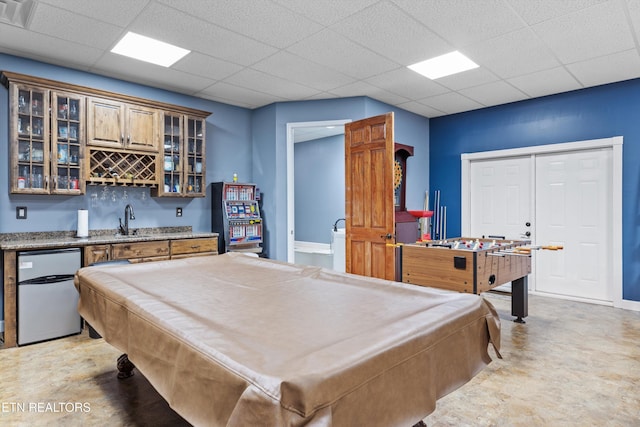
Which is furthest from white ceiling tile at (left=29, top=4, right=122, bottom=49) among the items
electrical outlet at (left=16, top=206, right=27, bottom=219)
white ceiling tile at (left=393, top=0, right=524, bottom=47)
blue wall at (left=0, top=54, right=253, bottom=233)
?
white ceiling tile at (left=393, top=0, right=524, bottom=47)

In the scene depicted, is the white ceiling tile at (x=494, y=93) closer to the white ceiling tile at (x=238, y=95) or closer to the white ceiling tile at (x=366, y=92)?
the white ceiling tile at (x=366, y=92)

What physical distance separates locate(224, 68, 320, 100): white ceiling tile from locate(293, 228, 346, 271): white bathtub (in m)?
2.32

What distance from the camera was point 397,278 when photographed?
3.73m

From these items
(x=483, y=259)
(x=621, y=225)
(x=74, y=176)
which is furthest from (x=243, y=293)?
(x=621, y=225)

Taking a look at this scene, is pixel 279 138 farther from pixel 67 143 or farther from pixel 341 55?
pixel 67 143

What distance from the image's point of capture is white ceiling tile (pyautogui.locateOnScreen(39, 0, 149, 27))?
265 cm

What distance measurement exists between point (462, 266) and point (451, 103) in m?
3.18

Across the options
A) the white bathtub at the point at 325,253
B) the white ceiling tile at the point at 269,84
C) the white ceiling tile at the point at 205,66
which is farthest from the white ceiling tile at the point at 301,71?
the white bathtub at the point at 325,253

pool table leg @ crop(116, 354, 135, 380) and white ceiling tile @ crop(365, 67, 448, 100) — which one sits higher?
white ceiling tile @ crop(365, 67, 448, 100)

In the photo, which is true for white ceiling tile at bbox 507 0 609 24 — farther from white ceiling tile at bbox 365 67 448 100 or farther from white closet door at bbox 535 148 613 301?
white closet door at bbox 535 148 613 301

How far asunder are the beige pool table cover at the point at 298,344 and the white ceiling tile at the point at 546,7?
95.0 inches

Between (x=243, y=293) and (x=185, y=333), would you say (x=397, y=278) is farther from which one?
(x=185, y=333)

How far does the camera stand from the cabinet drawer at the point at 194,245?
13.4 feet

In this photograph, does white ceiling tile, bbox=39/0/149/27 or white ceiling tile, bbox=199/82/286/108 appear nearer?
white ceiling tile, bbox=39/0/149/27
